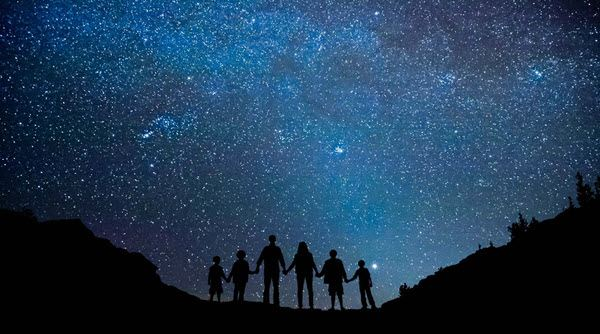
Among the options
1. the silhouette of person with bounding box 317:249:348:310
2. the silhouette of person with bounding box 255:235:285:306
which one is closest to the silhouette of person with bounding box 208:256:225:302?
the silhouette of person with bounding box 255:235:285:306

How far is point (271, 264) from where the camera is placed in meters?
10.2

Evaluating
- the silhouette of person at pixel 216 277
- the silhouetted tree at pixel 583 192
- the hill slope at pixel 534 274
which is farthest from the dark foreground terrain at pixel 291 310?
the silhouetted tree at pixel 583 192

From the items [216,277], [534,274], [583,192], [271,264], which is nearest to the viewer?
[534,274]

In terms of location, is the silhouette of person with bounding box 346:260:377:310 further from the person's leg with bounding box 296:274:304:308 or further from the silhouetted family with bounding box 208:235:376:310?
the person's leg with bounding box 296:274:304:308

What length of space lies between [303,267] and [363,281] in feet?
8.73

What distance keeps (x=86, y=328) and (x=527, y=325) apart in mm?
8910

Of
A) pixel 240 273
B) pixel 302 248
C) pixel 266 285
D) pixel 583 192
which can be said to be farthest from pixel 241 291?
pixel 583 192

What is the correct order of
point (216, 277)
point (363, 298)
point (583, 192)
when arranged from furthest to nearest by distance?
point (583, 192) < point (216, 277) < point (363, 298)

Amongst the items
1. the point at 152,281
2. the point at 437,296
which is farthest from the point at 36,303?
the point at 437,296

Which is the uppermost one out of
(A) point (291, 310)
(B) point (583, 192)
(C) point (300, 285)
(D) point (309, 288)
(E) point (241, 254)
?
(B) point (583, 192)

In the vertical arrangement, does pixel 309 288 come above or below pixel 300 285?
below

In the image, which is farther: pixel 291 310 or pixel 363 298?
pixel 363 298

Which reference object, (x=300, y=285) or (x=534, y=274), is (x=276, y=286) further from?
(x=534, y=274)

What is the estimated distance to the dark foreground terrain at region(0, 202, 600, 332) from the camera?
21.4 ft
